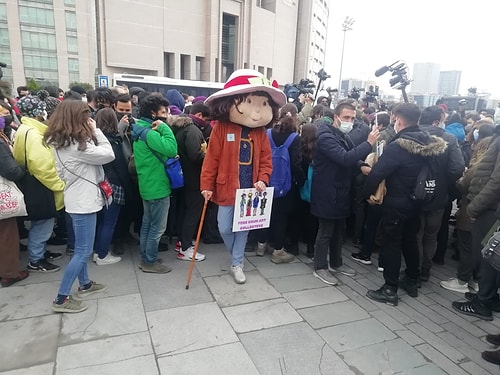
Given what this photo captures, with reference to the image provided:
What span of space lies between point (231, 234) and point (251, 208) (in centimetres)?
39

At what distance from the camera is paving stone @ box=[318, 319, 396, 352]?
2.90m

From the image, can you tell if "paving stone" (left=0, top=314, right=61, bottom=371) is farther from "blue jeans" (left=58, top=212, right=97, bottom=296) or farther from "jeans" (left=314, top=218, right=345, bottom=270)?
"jeans" (left=314, top=218, right=345, bottom=270)

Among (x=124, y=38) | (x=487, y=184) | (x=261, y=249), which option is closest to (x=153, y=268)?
(x=261, y=249)

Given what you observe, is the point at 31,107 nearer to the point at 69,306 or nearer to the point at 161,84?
the point at 69,306

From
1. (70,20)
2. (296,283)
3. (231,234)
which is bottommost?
(296,283)

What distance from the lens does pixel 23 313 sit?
10.3 ft

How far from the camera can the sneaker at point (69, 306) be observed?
10.2 ft

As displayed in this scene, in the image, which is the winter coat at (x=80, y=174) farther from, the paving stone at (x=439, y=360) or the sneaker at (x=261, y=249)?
the paving stone at (x=439, y=360)

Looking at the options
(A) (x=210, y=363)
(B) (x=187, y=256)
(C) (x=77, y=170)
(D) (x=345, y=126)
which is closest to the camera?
(A) (x=210, y=363)

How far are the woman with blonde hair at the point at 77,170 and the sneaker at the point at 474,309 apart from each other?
3589mm

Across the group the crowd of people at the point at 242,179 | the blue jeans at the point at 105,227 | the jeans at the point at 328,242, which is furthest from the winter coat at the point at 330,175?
the blue jeans at the point at 105,227

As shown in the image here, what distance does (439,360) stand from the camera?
9.09 feet

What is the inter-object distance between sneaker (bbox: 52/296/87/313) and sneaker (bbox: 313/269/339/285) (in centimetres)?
242

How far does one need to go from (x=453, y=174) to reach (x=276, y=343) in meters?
2.72
